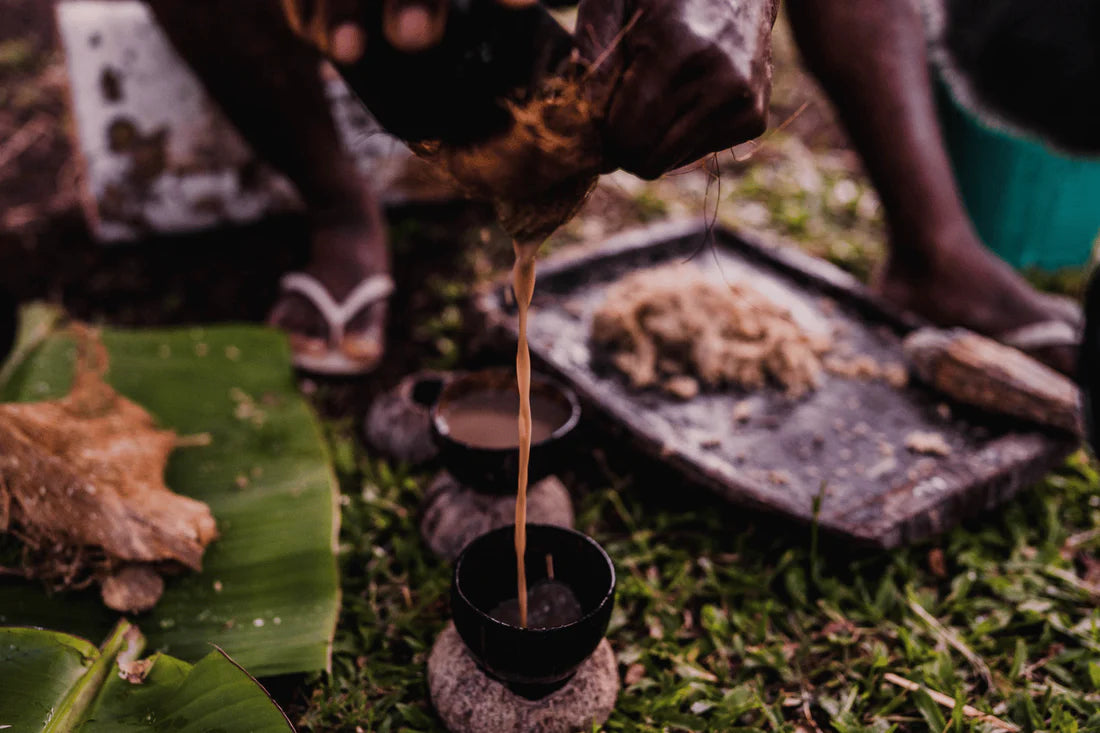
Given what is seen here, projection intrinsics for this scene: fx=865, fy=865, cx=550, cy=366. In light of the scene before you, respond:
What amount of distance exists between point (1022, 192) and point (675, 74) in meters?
2.40

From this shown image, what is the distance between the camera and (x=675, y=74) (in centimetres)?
114

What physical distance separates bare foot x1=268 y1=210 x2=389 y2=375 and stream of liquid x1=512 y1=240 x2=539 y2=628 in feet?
4.05

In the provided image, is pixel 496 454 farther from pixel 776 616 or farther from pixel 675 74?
pixel 675 74

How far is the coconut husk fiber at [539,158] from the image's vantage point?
114 cm

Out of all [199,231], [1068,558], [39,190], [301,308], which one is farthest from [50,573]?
[39,190]

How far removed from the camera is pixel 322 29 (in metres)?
0.97

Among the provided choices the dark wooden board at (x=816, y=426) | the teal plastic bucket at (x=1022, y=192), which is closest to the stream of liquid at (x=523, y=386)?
the dark wooden board at (x=816, y=426)

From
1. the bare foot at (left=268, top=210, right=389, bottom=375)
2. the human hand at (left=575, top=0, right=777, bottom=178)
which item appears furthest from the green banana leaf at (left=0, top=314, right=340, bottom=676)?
the human hand at (left=575, top=0, right=777, bottom=178)

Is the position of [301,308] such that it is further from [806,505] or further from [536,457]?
[806,505]

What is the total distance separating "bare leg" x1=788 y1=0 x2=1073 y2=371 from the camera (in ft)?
8.51

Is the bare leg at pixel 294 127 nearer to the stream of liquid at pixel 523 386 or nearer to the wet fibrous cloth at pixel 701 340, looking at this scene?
the wet fibrous cloth at pixel 701 340

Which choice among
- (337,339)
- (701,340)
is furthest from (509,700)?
(337,339)

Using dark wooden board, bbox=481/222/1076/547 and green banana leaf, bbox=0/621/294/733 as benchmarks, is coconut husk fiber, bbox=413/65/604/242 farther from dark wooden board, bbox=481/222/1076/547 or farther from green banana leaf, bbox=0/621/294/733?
green banana leaf, bbox=0/621/294/733

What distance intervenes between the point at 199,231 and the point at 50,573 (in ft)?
6.28
